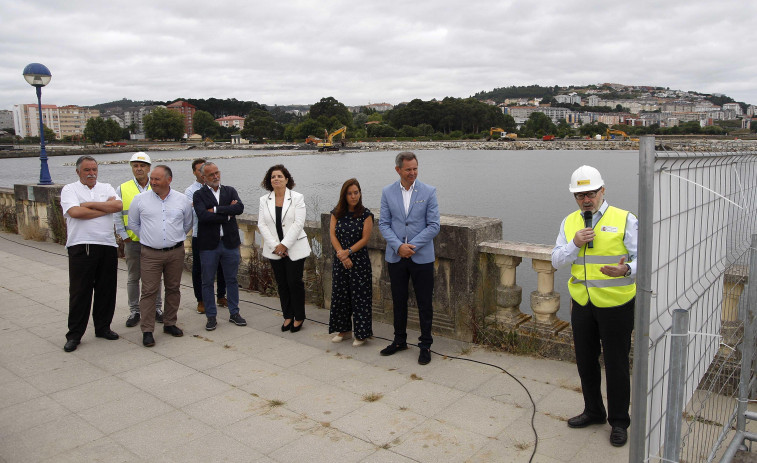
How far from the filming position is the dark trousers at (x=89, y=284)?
5.63 metres

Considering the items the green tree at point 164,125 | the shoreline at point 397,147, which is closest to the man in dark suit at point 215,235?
the shoreline at point 397,147

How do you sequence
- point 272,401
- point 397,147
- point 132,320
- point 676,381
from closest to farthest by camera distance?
point 676,381, point 272,401, point 132,320, point 397,147

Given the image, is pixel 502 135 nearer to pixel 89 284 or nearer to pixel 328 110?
pixel 328 110

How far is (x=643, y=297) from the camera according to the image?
2.11 meters

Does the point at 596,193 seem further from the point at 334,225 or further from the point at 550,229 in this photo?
the point at 550,229

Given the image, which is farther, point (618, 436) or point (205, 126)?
point (205, 126)

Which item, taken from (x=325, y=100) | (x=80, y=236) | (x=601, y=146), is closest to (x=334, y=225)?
(x=80, y=236)

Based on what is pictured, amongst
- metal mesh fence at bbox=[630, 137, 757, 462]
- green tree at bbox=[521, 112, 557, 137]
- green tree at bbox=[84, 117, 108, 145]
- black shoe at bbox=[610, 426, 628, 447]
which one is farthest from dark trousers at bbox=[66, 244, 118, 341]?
green tree at bbox=[521, 112, 557, 137]

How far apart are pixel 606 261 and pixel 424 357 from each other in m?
2.01

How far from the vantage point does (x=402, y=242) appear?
5117mm

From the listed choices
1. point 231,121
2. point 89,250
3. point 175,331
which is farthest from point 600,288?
point 231,121

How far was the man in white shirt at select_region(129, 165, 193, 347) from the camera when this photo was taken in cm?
575

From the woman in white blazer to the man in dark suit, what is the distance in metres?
0.44

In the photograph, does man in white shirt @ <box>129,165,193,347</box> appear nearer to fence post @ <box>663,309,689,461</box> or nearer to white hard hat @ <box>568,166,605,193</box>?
white hard hat @ <box>568,166,605,193</box>
